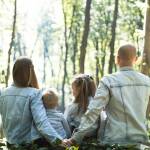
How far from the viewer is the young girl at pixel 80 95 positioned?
556 cm

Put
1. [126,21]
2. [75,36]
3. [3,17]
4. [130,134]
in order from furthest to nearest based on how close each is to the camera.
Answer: [75,36], [126,21], [3,17], [130,134]

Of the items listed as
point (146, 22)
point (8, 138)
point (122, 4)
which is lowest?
point (8, 138)

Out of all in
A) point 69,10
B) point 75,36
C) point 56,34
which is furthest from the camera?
point 56,34

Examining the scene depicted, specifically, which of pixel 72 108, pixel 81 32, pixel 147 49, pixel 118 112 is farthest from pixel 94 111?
pixel 81 32

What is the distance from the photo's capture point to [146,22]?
10891 mm

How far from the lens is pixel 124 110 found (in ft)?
16.4

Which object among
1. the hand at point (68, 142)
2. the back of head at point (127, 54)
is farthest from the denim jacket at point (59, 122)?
the back of head at point (127, 54)

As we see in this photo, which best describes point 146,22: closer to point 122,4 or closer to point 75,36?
point 122,4

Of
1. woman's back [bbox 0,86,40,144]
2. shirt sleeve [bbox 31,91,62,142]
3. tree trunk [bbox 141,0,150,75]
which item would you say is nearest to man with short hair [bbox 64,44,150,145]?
shirt sleeve [bbox 31,91,62,142]

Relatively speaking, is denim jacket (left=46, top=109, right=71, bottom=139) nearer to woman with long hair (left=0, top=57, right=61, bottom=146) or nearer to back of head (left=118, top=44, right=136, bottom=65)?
woman with long hair (left=0, top=57, right=61, bottom=146)

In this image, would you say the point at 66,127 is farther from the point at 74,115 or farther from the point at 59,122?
the point at 74,115

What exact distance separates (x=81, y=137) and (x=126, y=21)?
31160 mm

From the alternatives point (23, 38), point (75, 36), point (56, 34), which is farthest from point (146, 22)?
point (23, 38)

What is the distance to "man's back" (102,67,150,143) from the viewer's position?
5.00 metres
